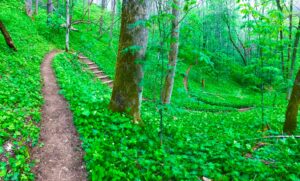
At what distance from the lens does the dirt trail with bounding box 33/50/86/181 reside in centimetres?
374

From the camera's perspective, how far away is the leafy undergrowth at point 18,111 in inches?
141

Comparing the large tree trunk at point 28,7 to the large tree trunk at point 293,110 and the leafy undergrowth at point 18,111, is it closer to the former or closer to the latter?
the leafy undergrowth at point 18,111

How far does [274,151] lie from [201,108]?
12082 mm

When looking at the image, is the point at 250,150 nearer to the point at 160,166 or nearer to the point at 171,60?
the point at 160,166

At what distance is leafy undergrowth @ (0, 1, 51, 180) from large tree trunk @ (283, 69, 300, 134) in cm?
695

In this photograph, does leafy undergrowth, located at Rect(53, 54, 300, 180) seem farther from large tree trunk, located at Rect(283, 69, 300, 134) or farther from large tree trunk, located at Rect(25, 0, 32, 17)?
large tree trunk, located at Rect(25, 0, 32, 17)

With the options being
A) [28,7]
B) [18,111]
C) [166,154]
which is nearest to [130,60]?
[166,154]

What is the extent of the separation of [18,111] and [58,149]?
184 cm

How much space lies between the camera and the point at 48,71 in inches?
416

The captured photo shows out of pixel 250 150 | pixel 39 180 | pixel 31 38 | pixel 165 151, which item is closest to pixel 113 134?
pixel 165 151

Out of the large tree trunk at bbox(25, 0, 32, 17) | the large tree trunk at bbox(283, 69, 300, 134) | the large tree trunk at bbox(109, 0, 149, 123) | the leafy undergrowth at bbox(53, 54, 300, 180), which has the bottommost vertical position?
the leafy undergrowth at bbox(53, 54, 300, 180)

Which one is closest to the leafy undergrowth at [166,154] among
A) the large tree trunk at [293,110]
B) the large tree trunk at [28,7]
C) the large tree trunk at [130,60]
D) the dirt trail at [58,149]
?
the dirt trail at [58,149]

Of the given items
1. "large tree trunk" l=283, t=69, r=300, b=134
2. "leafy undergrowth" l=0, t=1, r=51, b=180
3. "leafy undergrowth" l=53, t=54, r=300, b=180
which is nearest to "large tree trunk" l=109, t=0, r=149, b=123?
"leafy undergrowth" l=53, t=54, r=300, b=180

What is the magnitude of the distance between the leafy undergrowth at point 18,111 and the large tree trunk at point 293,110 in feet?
22.8
